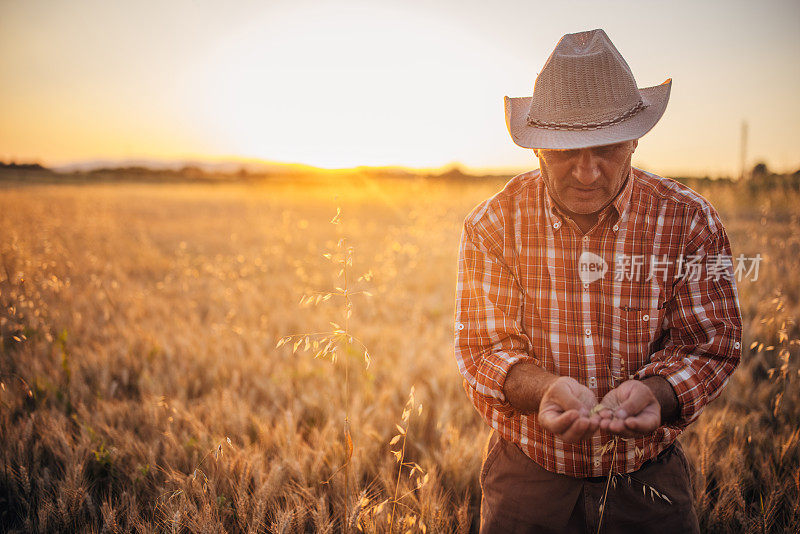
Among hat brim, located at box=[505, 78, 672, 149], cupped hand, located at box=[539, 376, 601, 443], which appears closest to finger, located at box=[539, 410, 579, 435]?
cupped hand, located at box=[539, 376, 601, 443]

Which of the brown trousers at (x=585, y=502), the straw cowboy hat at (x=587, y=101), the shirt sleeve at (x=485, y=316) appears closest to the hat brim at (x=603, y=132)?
the straw cowboy hat at (x=587, y=101)

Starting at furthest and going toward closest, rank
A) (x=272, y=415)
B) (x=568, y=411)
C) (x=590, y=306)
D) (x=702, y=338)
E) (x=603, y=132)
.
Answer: (x=272, y=415)
(x=590, y=306)
(x=702, y=338)
(x=603, y=132)
(x=568, y=411)

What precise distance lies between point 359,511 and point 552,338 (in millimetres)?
1153

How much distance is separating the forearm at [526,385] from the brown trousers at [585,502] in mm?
427

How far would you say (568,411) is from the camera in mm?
1310

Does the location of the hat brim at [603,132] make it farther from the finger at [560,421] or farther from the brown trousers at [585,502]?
the brown trousers at [585,502]

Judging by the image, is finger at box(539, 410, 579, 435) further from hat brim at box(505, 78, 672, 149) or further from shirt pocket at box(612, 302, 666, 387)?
hat brim at box(505, 78, 672, 149)

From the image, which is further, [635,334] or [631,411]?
[635,334]

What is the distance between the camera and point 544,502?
1735 mm

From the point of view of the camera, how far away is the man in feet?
5.00

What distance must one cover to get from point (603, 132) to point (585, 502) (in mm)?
1491

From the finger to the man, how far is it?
5cm
